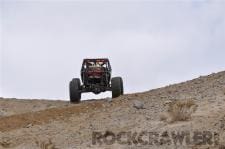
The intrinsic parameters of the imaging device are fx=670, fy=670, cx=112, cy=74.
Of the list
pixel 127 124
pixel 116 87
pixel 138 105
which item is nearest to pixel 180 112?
pixel 127 124

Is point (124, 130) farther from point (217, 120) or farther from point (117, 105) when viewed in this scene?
point (117, 105)

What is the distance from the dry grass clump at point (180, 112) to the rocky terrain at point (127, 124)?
12 cm

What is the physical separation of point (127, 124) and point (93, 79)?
10.4 m

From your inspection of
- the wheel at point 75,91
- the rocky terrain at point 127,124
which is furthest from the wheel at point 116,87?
the rocky terrain at point 127,124

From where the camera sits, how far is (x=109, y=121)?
17250 millimetres

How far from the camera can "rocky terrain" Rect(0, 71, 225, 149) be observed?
14031 mm

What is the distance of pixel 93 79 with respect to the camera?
2655cm

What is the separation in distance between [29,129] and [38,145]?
2988 mm

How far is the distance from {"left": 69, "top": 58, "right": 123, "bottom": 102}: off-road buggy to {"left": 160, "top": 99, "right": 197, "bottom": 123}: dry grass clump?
31.9 feet

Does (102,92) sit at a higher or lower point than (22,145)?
higher

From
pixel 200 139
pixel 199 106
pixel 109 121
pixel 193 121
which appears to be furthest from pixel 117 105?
pixel 200 139

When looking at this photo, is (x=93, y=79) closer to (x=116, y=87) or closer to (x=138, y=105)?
(x=116, y=87)

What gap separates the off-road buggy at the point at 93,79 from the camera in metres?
26.0

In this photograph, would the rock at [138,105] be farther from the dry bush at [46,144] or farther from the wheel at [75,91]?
the wheel at [75,91]
